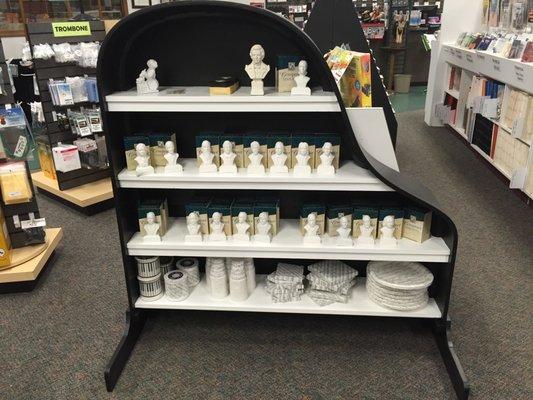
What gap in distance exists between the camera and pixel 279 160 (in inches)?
77.0

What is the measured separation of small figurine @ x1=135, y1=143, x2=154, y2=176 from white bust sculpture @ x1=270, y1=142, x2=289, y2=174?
1.76 ft

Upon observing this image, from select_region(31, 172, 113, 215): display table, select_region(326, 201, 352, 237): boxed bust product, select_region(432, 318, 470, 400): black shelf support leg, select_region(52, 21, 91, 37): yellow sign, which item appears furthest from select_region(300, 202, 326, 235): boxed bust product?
select_region(52, 21, 91, 37): yellow sign

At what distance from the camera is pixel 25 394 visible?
6.46 ft

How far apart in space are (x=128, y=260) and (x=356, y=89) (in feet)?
4.38

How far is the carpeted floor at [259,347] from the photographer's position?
1969 mm

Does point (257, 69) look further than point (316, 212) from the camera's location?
No

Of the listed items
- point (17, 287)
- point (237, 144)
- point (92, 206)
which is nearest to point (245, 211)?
point (237, 144)

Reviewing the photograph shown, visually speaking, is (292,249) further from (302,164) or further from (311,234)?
(302,164)

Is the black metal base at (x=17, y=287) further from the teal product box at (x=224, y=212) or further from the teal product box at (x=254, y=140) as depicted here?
the teal product box at (x=254, y=140)

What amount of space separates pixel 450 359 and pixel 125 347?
1.47 metres

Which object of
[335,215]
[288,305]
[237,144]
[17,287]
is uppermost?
[237,144]

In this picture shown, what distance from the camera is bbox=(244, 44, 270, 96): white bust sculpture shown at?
1880 mm

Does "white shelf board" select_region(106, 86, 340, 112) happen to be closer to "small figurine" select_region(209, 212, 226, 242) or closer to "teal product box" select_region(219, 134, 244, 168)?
"teal product box" select_region(219, 134, 244, 168)

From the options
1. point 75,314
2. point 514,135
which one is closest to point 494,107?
point 514,135
